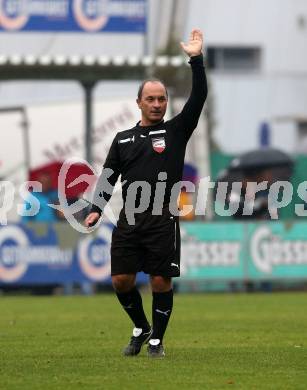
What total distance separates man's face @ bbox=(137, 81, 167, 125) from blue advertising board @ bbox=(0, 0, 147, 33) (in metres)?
18.3

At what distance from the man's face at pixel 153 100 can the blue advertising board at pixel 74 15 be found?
59.9 ft

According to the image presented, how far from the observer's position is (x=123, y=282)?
34.0ft

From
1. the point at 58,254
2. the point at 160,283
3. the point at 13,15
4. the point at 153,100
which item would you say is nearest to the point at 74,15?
the point at 13,15

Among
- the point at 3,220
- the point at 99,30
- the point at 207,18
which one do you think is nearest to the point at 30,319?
the point at 3,220

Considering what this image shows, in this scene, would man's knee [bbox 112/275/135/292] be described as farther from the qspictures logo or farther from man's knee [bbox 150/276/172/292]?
the qspictures logo

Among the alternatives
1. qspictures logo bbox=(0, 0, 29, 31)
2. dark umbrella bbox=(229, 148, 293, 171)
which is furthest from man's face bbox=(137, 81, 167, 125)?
qspictures logo bbox=(0, 0, 29, 31)

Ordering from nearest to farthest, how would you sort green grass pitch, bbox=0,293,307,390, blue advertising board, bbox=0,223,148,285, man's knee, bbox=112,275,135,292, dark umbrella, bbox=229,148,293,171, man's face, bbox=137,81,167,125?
green grass pitch, bbox=0,293,307,390
man's face, bbox=137,81,167,125
man's knee, bbox=112,275,135,292
blue advertising board, bbox=0,223,148,285
dark umbrella, bbox=229,148,293,171

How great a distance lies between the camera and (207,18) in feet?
150

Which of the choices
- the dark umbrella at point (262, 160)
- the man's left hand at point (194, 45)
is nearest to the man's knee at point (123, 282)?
the man's left hand at point (194, 45)

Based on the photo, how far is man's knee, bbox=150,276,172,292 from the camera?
33.7 feet

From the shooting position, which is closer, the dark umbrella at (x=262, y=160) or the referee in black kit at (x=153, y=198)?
the referee in black kit at (x=153, y=198)

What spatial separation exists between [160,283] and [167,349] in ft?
3.43

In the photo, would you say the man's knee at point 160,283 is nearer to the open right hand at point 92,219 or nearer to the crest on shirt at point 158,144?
the open right hand at point 92,219

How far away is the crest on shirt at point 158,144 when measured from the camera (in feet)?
33.5
